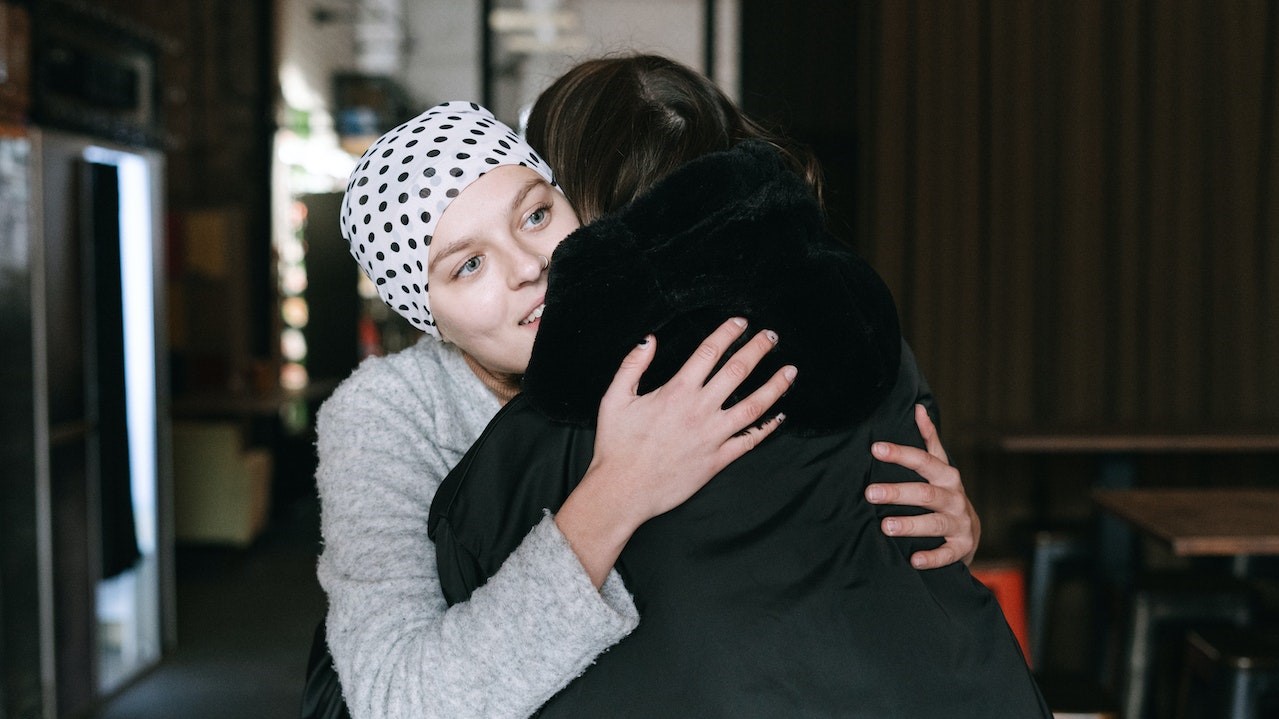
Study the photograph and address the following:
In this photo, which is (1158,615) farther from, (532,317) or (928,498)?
(532,317)

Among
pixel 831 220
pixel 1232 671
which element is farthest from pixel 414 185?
pixel 1232 671

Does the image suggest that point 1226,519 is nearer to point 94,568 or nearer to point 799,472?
point 799,472

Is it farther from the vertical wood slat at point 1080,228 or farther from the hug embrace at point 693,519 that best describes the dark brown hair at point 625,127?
the vertical wood slat at point 1080,228

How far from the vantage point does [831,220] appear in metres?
2.60

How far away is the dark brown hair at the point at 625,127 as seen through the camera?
39.1 inches

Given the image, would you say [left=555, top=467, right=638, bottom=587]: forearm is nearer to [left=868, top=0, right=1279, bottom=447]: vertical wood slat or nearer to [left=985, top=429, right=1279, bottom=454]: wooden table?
[left=985, top=429, right=1279, bottom=454]: wooden table

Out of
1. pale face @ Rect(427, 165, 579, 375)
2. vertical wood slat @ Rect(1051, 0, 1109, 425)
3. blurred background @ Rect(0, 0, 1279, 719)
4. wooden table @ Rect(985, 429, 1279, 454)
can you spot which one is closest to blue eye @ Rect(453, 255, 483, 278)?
pale face @ Rect(427, 165, 579, 375)

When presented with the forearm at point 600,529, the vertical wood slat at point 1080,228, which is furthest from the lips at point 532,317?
the vertical wood slat at point 1080,228

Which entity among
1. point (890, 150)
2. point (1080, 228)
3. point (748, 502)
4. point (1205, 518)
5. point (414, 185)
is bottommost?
point (1205, 518)

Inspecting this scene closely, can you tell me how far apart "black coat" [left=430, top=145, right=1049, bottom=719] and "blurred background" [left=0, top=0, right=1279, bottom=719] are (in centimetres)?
159

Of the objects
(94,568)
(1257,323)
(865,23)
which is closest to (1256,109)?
(1257,323)

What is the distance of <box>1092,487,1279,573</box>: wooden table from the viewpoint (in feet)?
7.64

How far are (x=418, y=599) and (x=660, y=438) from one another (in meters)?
0.25

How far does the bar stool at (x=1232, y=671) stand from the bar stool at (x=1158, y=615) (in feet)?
0.73
